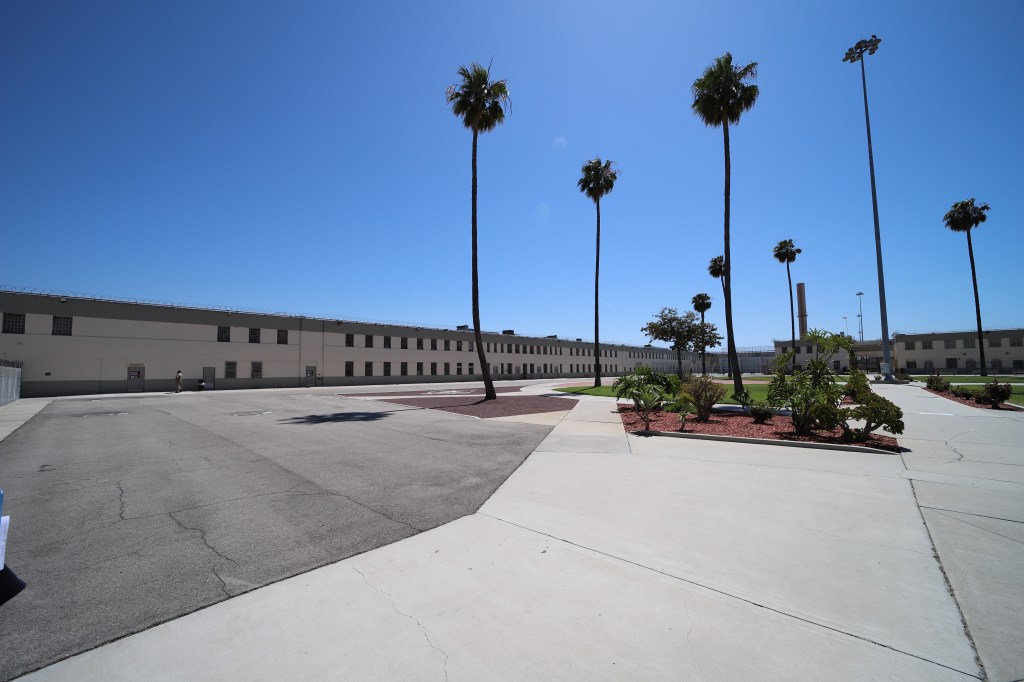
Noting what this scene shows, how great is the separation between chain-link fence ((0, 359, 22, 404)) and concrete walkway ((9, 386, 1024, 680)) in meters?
31.9

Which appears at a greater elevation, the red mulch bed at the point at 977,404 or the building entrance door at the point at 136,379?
the building entrance door at the point at 136,379

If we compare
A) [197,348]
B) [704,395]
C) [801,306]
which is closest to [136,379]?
[197,348]

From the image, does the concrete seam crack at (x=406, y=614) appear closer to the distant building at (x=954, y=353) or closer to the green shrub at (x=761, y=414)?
the green shrub at (x=761, y=414)

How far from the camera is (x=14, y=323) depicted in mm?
31047

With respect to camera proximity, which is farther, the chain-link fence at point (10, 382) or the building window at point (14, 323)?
the building window at point (14, 323)

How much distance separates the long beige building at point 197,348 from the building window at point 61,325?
53 mm

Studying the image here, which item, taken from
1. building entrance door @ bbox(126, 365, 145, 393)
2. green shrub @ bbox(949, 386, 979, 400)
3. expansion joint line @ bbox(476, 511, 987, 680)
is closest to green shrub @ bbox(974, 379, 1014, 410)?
green shrub @ bbox(949, 386, 979, 400)

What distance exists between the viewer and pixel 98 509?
5914 mm

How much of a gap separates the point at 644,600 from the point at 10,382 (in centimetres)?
3795

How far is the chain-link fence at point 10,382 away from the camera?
23827mm

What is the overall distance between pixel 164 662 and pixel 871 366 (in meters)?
109

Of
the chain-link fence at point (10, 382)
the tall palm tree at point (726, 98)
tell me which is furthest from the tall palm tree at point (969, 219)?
the chain-link fence at point (10, 382)

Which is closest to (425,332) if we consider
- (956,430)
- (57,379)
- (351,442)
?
(57,379)

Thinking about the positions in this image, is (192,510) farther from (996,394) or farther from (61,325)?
(61,325)
